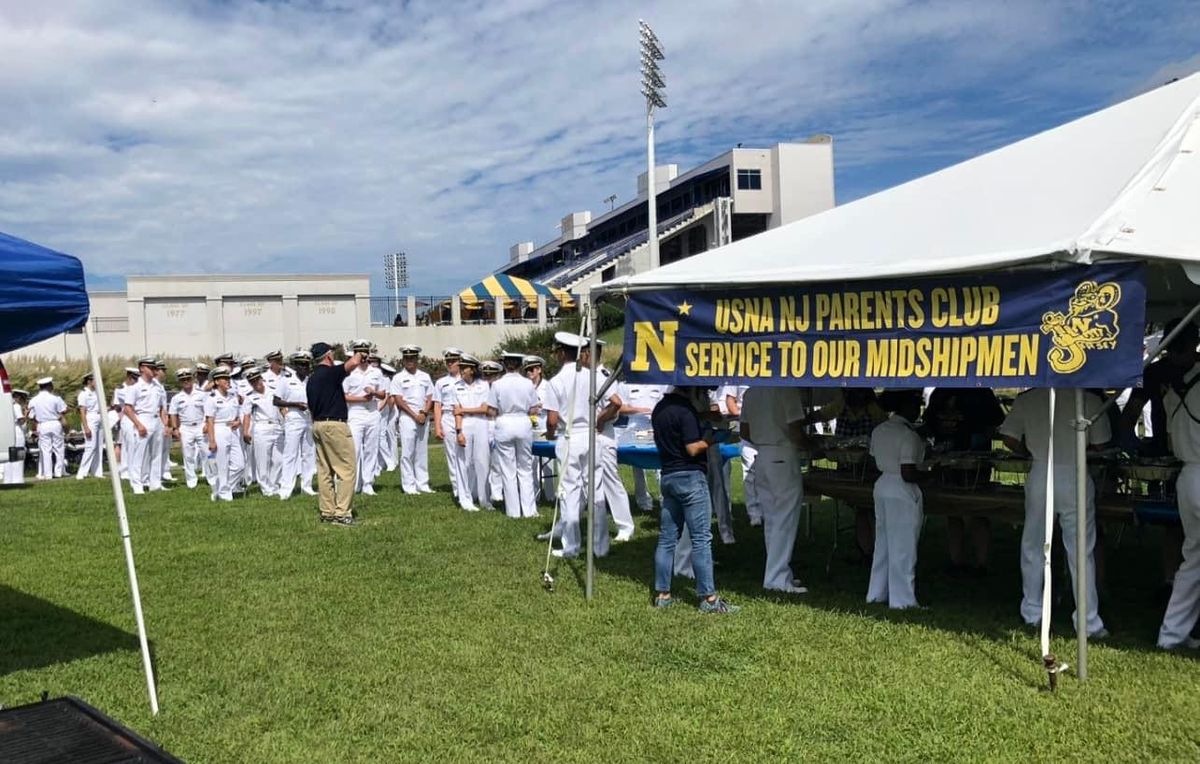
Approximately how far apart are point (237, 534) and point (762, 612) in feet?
22.0

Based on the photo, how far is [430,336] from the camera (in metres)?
45.3

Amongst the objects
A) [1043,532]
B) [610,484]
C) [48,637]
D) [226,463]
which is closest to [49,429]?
[226,463]

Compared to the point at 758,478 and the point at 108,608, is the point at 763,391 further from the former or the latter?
the point at 108,608

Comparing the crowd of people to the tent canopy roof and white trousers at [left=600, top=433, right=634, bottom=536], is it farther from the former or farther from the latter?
the tent canopy roof

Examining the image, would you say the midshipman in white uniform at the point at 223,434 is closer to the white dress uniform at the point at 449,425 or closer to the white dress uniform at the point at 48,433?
the white dress uniform at the point at 449,425

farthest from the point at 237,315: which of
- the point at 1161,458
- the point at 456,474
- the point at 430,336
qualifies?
the point at 1161,458

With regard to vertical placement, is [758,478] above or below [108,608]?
above

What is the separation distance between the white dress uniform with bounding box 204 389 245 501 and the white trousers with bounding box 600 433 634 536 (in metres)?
6.57

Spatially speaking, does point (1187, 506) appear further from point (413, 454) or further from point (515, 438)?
point (413, 454)

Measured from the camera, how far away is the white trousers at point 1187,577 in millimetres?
6023

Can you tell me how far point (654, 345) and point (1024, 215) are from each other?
2.75m

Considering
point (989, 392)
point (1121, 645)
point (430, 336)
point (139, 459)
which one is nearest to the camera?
point (1121, 645)

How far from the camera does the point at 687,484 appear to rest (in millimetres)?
7258

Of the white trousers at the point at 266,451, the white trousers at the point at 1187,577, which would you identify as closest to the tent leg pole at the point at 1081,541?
the white trousers at the point at 1187,577
